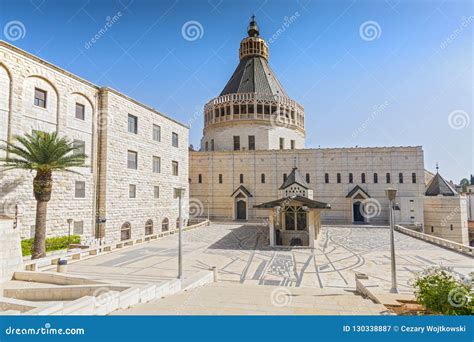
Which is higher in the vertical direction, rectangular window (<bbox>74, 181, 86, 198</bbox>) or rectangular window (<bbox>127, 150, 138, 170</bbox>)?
rectangular window (<bbox>127, 150, 138, 170</bbox>)

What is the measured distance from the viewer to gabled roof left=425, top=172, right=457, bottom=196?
37.8 m

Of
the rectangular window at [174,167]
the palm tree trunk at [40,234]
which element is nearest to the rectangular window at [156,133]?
the rectangular window at [174,167]

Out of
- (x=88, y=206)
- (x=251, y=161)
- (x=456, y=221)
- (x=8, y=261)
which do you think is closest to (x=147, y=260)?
(x=8, y=261)

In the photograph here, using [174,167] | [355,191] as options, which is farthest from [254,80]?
[355,191]

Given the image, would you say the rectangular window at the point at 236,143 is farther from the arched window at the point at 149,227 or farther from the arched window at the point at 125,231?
the arched window at the point at 125,231

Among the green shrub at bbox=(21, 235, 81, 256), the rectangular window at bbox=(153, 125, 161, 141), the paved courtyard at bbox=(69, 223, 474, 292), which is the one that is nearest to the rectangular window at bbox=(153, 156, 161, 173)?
the rectangular window at bbox=(153, 125, 161, 141)

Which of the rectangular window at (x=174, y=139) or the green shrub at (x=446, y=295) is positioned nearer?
the green shrub at (x=446, y=295)

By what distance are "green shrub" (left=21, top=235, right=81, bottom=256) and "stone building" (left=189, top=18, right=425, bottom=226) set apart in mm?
23724

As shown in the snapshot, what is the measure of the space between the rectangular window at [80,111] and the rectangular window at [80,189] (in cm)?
539

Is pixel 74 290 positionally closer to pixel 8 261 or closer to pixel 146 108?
pixel 8 261

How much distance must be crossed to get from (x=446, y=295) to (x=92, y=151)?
25.5 m

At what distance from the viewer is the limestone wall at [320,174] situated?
39875 millimetres

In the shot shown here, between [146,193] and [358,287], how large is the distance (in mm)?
23296

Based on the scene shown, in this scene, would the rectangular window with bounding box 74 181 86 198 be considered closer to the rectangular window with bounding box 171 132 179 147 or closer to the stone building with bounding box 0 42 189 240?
the stone building with bounding box 0 42 189 240
